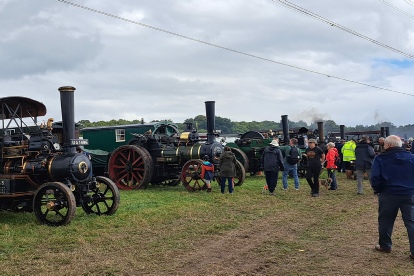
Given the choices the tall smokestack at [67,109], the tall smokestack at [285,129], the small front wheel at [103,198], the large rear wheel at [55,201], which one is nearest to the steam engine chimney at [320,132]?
the tall smokestack at [285,129]

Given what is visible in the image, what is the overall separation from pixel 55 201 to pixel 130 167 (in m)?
5.72

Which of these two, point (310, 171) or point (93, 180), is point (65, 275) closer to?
point (93, 180)

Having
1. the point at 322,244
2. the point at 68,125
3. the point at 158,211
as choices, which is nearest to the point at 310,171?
the point at 158,211

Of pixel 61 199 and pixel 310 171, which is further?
pixel 310 171

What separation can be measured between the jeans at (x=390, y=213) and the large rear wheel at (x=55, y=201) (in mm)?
4761

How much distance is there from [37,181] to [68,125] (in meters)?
1.28

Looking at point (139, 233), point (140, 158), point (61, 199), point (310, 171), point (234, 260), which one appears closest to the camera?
point (234, 260)

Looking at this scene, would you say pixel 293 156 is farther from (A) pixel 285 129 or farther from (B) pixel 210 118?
(A) pixel 285 129

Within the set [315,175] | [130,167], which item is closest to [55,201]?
[130,167]

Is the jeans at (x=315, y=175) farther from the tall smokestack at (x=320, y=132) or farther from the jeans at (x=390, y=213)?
the tall smokestack at (x=320, y=132)

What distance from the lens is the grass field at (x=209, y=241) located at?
4.82 m

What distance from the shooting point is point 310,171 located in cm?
1082

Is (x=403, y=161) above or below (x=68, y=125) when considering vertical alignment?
below

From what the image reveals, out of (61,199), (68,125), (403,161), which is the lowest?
(61,199)
